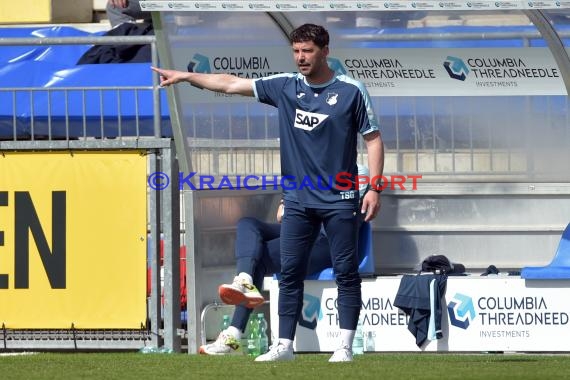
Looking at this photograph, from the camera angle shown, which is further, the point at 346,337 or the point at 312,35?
the point at 346,337

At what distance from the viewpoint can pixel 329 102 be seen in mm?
8031

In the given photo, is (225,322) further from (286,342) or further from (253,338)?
(286,342)

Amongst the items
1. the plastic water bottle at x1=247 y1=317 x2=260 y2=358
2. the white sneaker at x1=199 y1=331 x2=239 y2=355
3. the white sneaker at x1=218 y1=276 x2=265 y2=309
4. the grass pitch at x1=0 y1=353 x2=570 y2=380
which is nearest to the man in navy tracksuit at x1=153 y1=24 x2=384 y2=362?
the grass pitch at x1=0 y1=353 x2=570 y2=380

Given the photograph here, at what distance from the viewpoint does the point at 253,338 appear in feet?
32.1

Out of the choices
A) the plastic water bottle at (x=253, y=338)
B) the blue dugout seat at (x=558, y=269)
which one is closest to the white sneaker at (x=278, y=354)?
the plastic water bottle at (x=253, y=338)

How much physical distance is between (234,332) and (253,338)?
323 millimetres

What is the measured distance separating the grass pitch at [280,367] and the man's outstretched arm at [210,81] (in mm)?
1628

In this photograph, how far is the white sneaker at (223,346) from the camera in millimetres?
9398

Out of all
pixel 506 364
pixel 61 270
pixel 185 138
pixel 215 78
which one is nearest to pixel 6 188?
pixel 61 270

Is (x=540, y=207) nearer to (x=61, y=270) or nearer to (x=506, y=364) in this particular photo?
(x=506, y=364)

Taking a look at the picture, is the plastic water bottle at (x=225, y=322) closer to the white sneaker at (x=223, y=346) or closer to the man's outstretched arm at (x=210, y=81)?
the white sneaker at (x=223, y=346)

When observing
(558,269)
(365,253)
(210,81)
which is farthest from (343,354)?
(558,269)

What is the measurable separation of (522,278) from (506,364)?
1646 millimetres

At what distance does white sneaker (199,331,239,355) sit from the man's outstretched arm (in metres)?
1.96
